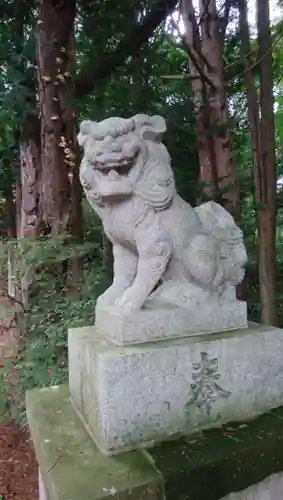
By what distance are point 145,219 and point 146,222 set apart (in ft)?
0.04

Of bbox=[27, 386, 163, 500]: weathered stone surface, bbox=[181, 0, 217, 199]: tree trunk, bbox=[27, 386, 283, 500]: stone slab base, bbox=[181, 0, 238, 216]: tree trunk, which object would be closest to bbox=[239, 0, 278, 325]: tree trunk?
bbox=[181, 0, 238, 216]: tree trunk

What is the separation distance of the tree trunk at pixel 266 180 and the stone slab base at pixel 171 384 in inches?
46.8

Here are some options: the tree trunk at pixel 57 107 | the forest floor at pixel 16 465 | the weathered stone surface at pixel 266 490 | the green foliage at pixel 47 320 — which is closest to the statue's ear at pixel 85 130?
the weathered stone surface at pixel 266 490

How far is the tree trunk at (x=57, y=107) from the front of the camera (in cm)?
328

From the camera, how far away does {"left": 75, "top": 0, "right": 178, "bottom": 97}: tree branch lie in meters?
3.65

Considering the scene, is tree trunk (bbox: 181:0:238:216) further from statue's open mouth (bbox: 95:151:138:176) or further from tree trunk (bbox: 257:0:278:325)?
statue's open mouth (bbox: 95:151:138:176)

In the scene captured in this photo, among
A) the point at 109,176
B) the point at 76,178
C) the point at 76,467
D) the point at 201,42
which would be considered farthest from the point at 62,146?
the point at 76,467

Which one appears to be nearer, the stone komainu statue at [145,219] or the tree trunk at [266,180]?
the stone komainu statue at [145,219]

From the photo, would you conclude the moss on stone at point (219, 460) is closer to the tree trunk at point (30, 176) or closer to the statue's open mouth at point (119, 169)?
the statue's open mouth at point (119, 169)

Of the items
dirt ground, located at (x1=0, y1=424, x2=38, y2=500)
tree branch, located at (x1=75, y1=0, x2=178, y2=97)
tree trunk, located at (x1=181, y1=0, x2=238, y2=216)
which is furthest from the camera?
tree branch, located at (x1=75, y1=0, x2=178, y2=97)

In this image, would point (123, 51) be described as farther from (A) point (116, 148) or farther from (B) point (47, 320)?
(A) point (116, 148)

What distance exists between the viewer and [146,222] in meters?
1.54

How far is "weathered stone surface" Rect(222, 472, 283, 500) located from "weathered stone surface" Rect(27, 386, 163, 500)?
0.39 meters

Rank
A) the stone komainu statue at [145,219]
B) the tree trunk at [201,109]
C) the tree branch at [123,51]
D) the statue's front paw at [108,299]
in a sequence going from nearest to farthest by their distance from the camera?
the stone komainu statue at [145,219]
the statue's front paw at [108,299]
the tree trunk at [201,109]
the tree branch at [123,51]
